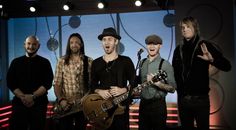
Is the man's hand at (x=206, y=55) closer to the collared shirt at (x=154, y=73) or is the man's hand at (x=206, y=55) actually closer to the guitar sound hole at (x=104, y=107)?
the collared shirt at (x=154, y=73)

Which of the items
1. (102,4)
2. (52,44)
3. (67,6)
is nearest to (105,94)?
(102,4)

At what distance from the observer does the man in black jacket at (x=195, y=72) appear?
13.0 ft

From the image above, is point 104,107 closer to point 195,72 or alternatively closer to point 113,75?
point 113,75

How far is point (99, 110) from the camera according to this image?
4133mm

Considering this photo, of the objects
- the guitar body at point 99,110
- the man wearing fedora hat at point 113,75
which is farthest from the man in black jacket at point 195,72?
the guitar body at point 99,110

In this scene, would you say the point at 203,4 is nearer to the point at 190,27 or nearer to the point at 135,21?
the point at 135,21

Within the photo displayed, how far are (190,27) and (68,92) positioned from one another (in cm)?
188

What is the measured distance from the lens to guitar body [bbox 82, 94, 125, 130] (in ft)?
13.3

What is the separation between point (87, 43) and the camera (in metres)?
7.26

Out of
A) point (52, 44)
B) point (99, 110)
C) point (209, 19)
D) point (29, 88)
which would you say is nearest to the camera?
point (99, 110)

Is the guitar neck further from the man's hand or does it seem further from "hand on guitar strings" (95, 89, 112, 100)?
the man's hand

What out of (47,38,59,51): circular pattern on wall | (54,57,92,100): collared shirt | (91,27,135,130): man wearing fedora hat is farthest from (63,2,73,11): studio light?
(91,27,135,130): man wearing fedora hat

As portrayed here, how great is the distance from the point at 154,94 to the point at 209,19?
2.41 m

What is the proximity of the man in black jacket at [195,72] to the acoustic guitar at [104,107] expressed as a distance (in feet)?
1.02
